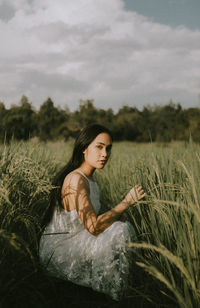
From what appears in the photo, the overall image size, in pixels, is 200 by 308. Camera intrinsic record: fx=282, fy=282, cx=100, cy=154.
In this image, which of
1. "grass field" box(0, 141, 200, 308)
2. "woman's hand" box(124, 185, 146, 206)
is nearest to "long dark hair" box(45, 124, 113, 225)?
"grass field" box(0, 141, 200, 308)

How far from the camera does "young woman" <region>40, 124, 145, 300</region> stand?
176cm

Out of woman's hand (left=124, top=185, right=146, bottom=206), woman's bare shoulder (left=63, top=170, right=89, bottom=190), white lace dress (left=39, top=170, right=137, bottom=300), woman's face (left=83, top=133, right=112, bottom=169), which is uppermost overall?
woman's face (left=83, top=133, right=112, bottom=169)

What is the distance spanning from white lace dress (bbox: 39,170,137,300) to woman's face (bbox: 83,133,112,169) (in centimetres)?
41

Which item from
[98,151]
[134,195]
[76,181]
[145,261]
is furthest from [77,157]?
[145,261]

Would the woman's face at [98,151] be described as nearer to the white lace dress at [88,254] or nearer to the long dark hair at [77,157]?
the long dark hair at [77,157]

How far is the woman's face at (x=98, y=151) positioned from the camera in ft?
7.02

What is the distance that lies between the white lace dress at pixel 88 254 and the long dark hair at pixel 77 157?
0.08 meters

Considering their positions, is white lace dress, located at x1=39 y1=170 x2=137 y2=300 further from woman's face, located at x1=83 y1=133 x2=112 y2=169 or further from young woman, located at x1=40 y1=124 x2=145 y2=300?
woman's face, located at x1=83 y1=133 x2=112 y2=169

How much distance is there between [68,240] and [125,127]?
23.6 meters

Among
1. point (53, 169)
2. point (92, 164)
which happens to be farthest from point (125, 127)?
point (92, 164)

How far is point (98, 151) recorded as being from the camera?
217 cm

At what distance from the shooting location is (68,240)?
6.51 ft

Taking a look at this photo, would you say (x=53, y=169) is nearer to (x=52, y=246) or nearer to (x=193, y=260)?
(x=52, y=246)

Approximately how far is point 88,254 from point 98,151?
749mm
